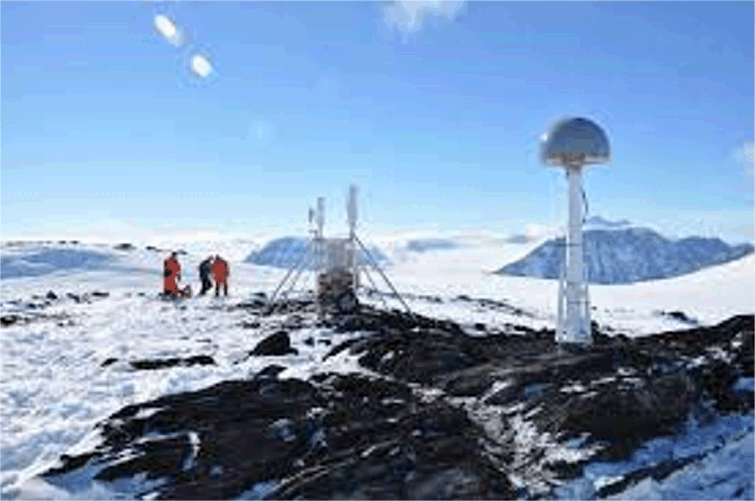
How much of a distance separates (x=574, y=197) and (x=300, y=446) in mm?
9965

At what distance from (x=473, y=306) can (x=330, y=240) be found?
48.2 ft

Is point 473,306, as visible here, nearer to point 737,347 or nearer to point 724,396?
point 737,347

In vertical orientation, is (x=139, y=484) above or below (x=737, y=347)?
below

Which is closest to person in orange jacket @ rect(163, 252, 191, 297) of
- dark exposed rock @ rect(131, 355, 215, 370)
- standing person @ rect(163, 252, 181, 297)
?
standing person @ rect(163, 252, 181, 297)

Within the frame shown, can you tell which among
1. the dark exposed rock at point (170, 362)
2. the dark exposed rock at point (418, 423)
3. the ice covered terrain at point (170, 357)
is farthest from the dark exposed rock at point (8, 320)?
the dark exposed rock at point (418, 423)

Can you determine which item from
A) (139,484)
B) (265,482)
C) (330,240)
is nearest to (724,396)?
(265,482)

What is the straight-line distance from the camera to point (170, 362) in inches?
961

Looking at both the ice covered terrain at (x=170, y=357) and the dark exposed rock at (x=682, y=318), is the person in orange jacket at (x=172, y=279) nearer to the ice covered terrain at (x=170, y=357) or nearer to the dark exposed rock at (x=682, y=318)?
the ice covered terrain at (x=170, y=357)

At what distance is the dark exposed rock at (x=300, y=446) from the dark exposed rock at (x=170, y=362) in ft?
12.0

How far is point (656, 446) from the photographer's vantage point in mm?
16219

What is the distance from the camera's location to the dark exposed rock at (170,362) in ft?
79.2

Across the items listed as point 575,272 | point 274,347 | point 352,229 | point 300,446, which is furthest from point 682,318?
point 300,446

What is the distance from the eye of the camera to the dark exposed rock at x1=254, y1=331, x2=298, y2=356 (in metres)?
24.8

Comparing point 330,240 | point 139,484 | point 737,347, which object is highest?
point 330,240
